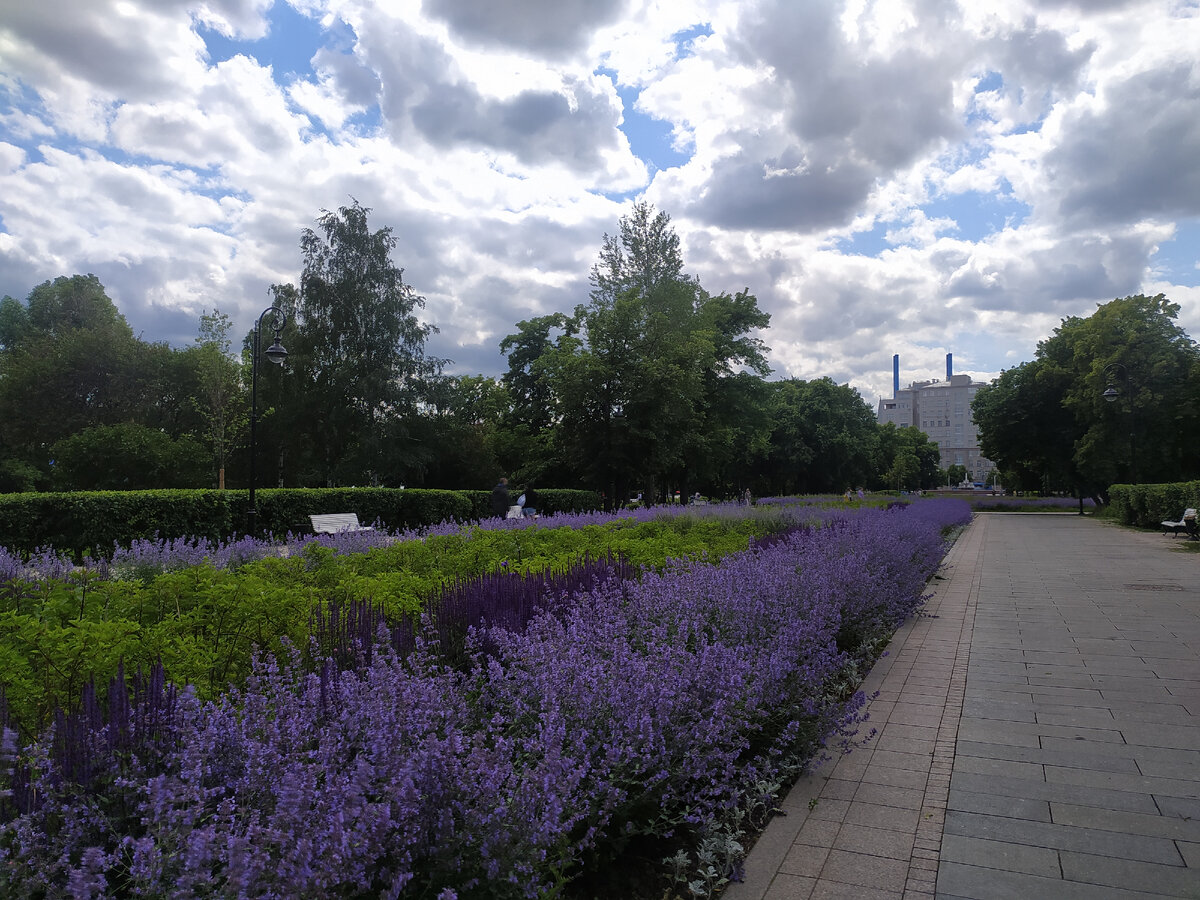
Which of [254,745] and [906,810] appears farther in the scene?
[906,810]

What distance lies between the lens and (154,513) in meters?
12.3

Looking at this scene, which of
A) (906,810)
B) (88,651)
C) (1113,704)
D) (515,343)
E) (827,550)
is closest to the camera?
(88,651)

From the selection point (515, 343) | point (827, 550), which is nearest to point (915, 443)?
point (515, 343)

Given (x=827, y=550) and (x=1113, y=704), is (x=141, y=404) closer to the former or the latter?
(x=827, y=550)

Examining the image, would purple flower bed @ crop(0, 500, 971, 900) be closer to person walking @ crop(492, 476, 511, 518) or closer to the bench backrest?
the bench backrest

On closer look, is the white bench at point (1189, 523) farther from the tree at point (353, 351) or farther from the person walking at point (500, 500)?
the tree at point (353, 351)

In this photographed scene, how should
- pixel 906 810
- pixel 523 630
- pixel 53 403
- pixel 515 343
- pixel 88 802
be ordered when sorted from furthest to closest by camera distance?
pixel 515 343
pixel 53 403
pixel 523 630
pixel 906 810
pixel 88 802

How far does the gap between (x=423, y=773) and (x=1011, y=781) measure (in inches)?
118

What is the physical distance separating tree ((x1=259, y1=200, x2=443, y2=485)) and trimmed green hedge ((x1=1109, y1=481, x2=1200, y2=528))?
27.6m

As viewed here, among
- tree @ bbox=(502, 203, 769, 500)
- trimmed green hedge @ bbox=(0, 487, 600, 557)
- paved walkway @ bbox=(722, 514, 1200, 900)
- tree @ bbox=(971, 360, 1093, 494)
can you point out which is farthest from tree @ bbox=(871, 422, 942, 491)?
paved walkway @ bbox=(722, 514, 1200, 900)

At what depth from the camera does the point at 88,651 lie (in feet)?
8.19

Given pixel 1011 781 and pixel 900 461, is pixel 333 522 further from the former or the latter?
pixel 900 461

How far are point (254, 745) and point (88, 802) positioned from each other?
0.38 m

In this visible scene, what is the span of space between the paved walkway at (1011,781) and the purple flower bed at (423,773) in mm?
298
